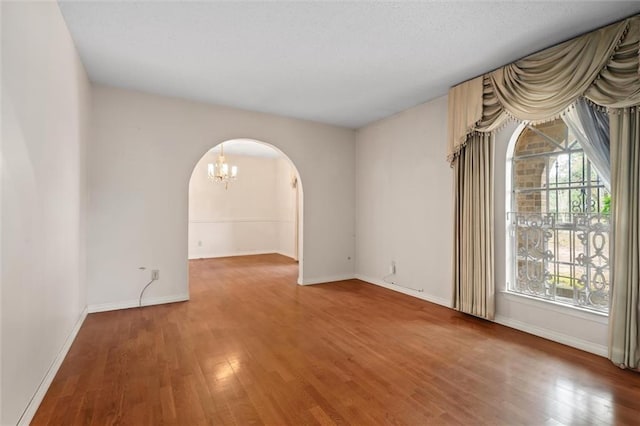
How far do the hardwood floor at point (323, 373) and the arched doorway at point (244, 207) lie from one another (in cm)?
422

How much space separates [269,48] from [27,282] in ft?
8.07

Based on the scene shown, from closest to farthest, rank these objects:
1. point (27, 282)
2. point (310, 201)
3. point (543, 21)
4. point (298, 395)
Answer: point (27, 282) → point (298, 395) → point (543, 21) → point (310, 201)

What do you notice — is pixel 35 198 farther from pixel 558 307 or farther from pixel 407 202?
pixel 558 307

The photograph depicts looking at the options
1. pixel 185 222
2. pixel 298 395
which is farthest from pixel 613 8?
pixel 185 222

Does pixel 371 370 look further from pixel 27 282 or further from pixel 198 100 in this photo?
pixel 198 100

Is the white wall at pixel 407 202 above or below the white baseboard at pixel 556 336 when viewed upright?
above

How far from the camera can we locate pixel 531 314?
300 centimetres


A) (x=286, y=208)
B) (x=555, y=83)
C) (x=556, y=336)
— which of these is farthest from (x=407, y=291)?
(x=286, y=208)

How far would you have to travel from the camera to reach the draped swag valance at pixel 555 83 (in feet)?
7.40

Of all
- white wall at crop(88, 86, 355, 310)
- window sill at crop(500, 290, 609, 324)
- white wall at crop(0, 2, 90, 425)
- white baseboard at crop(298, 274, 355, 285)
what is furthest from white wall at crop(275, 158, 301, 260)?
white wall at crop(0, 2, 90, 425)

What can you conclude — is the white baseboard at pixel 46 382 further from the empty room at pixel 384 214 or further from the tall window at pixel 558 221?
the tall window at pixel 558 221

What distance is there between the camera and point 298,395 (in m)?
1.96

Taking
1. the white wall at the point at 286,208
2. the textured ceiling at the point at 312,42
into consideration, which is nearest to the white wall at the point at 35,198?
the textured ceiling at the point at 312,42

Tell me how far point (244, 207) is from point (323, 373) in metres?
6.53
